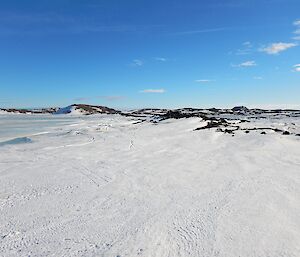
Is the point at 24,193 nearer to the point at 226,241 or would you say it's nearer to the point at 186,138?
the point at 226,241

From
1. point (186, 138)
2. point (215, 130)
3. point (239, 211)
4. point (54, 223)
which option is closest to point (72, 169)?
point (54, 223)

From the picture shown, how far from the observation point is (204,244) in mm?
6062

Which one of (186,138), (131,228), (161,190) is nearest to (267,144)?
(186,138)

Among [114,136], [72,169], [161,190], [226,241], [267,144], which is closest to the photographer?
[226,241]

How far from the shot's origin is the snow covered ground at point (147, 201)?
6027 mm

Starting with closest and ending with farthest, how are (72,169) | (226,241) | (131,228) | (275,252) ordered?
(275,252) → (226,241) → (131,228) → (72,169)

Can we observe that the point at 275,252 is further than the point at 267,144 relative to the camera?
No

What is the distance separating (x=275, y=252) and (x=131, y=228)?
2.83 meters

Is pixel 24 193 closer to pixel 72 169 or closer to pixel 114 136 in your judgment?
pixel 72 169

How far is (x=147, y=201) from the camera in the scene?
27.1 ft

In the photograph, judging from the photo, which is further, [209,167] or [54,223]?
[209,167]

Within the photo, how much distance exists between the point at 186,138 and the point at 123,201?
11357 mm

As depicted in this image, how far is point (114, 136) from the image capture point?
19.0m

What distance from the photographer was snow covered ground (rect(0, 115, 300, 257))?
19.8 ft
